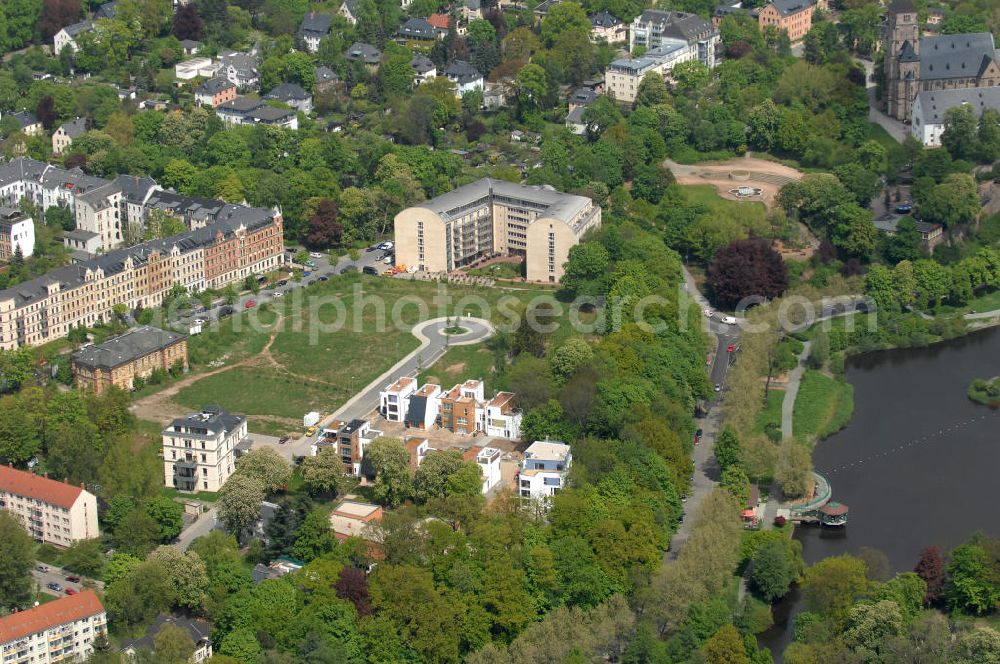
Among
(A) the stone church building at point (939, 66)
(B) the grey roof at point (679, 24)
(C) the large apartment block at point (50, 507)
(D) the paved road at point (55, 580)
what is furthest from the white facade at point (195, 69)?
(D) the paved road at point (55, 580)

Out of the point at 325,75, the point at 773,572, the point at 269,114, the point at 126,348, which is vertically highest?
the point at 325,75


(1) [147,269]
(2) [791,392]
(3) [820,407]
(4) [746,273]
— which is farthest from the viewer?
(4) [746,273]

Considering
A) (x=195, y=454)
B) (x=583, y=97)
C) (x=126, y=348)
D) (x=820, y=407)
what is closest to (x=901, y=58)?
(x=583, y=97)

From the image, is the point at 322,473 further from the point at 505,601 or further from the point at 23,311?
the point at 23,311

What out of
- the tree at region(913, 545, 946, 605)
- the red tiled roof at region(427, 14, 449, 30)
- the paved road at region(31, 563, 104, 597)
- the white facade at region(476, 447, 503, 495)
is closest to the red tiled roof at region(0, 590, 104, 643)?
the paved road at region(31, 563, 104, 597)

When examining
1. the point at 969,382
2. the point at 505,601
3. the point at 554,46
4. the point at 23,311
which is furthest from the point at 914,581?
the point at 554,46

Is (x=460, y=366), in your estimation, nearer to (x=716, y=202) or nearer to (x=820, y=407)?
(x=820, y=407)
